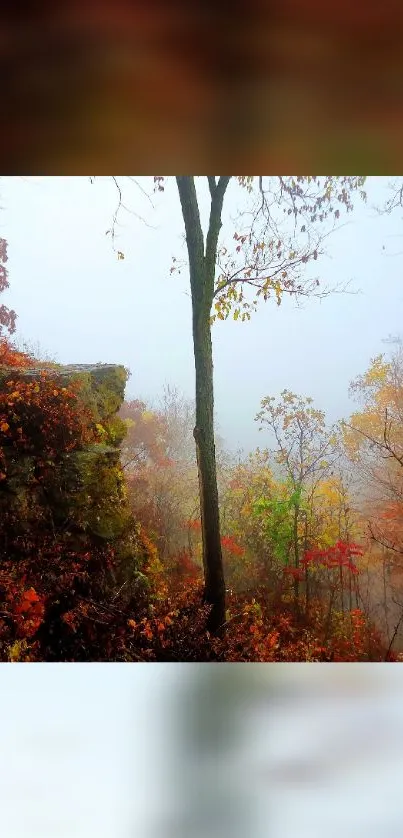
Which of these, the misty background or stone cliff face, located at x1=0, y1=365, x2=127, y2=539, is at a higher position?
the misty background

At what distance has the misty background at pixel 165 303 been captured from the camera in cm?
321

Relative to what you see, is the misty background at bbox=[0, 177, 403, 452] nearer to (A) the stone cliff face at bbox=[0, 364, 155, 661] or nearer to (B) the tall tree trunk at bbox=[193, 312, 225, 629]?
(B) the tall tree trunk at bbox=[193, 312, 225, 629]

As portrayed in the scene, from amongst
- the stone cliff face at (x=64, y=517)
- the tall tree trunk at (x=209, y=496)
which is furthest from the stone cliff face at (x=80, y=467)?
the tall tree trunk at (x=209, y=496)

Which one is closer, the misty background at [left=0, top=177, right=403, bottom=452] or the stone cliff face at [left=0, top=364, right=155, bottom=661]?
the stone cliff face at [left=0, top=364, right=155, bottom=661]

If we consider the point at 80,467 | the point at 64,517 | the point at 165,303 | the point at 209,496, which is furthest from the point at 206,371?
the point at 64,517

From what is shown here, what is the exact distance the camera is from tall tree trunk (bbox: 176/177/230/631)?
10.4 ft

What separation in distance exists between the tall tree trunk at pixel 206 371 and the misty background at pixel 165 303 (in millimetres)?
38

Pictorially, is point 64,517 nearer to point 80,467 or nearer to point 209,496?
point 80,467

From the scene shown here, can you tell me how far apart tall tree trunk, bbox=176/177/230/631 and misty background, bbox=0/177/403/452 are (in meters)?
0.04

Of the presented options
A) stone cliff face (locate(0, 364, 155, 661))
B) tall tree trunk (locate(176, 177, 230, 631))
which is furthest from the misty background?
stone cliff face (locate(0, 364, 155, 661))
